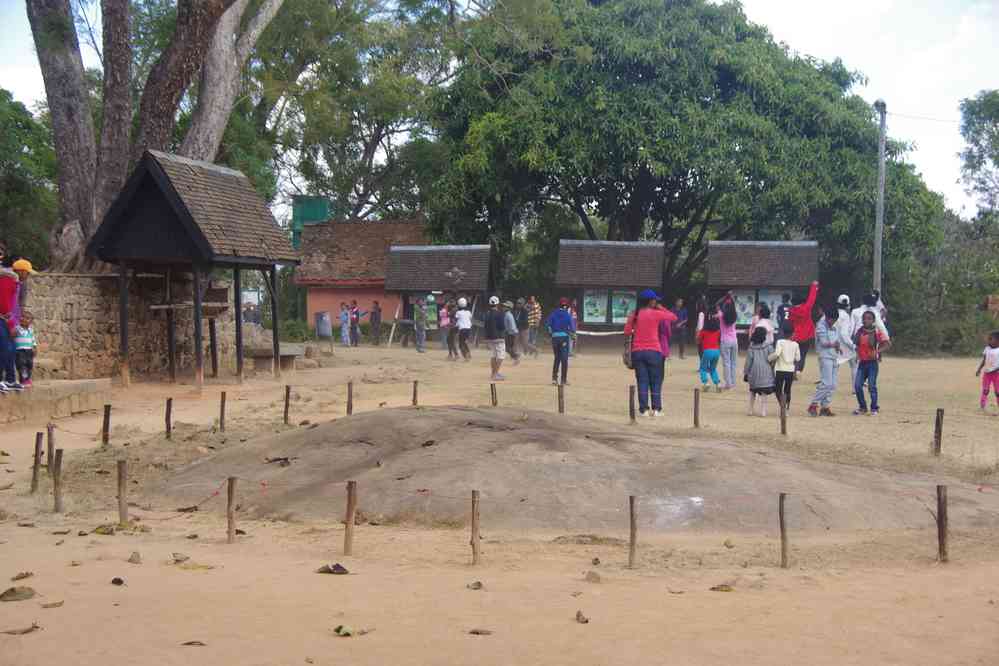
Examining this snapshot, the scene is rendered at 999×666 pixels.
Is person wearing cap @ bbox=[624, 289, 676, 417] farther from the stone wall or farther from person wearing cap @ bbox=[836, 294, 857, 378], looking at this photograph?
the stone wall

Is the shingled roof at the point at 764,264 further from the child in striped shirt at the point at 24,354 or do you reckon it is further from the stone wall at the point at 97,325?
the child in striped shirt at the point at 24,354

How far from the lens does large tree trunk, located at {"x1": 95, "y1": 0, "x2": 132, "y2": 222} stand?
21688 mm

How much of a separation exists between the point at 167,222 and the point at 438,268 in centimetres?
1864

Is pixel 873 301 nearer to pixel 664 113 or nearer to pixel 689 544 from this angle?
pixel 689 544

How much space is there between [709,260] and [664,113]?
5062 mm

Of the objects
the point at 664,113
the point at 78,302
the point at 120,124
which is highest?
the point at 664,113

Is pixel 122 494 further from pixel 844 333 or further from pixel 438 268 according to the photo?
pixel 438 268

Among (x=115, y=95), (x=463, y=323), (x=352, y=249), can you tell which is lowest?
(x=463, y=323)

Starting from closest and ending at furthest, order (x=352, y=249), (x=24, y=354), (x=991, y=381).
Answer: (x=24, y=354)
(x=991, y=381)
(x=352, y=249)

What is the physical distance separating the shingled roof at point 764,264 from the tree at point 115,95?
17763 mm

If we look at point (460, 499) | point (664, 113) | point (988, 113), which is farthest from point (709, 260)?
point (460, 499)

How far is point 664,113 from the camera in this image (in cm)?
3431

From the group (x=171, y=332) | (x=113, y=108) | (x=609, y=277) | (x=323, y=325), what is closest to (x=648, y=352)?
(x=171, y=332)

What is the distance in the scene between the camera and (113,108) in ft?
71.3
